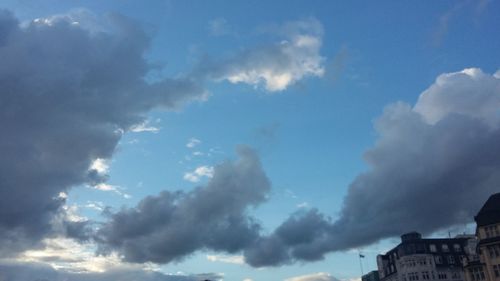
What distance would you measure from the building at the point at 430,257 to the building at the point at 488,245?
27.1 m

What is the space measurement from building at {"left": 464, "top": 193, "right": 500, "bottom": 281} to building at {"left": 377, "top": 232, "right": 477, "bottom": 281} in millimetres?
27115

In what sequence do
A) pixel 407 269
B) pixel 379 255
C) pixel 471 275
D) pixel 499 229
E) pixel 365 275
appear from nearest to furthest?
pixel 499 229
pixel 471 275
pixel 407 269
pixel 379 255
pixel 365 275

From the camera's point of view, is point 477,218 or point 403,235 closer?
point 477,218

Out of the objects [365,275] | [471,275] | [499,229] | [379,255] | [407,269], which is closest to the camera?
[499,229]

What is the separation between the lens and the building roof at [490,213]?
106812mm

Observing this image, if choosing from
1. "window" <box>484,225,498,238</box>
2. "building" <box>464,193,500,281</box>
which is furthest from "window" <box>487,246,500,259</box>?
"window" <box>484,225,498,238</box>

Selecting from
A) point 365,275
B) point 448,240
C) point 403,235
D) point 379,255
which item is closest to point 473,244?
point 448,240

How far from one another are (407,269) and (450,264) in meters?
15.0

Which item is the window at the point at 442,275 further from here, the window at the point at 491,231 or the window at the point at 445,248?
the window at the point at 491,231

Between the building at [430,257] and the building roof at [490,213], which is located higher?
the building roof at [490,213]

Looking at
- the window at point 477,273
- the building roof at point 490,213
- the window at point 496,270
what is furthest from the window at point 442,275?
the window at point 496,270

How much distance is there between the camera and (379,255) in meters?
165

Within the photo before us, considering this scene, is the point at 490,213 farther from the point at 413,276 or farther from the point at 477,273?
the point at 413,276

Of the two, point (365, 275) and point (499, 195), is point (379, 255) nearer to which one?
point (365, 275)
